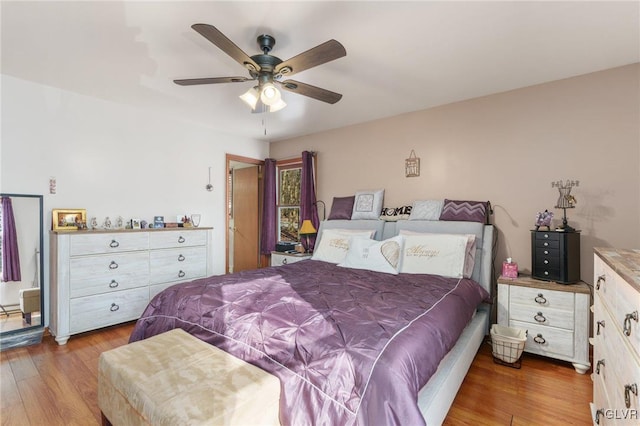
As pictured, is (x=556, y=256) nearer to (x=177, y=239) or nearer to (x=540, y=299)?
(x=540, y=299)

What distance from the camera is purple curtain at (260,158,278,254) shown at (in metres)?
4.89

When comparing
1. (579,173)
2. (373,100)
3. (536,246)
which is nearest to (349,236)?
(373,100)

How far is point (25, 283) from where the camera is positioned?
2.86m

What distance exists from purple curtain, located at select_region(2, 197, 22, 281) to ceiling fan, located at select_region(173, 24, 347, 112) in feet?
7.28

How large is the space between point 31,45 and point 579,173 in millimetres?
4565

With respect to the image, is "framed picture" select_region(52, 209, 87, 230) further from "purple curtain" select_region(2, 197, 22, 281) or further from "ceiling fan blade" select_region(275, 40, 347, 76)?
"ceiling fan blade" select_region(275, 40, 347, 76)

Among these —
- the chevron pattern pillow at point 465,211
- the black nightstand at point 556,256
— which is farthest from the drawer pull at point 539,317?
the chevron pattern pillow at point 465,211

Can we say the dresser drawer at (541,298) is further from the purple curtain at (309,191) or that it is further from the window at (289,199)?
the window at (289,199)

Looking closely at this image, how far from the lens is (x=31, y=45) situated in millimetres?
2189

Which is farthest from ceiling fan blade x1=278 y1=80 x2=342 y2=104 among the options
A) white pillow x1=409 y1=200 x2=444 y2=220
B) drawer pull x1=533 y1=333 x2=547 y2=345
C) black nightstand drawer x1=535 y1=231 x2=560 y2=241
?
drawer pull x1=533 y1=333 x2=547 y2=345

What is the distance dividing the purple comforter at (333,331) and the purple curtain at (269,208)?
2489 mm

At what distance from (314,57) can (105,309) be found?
3.13 meters

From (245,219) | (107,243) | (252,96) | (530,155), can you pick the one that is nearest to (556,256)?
(530,155)

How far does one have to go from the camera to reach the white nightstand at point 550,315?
2.25 meters
